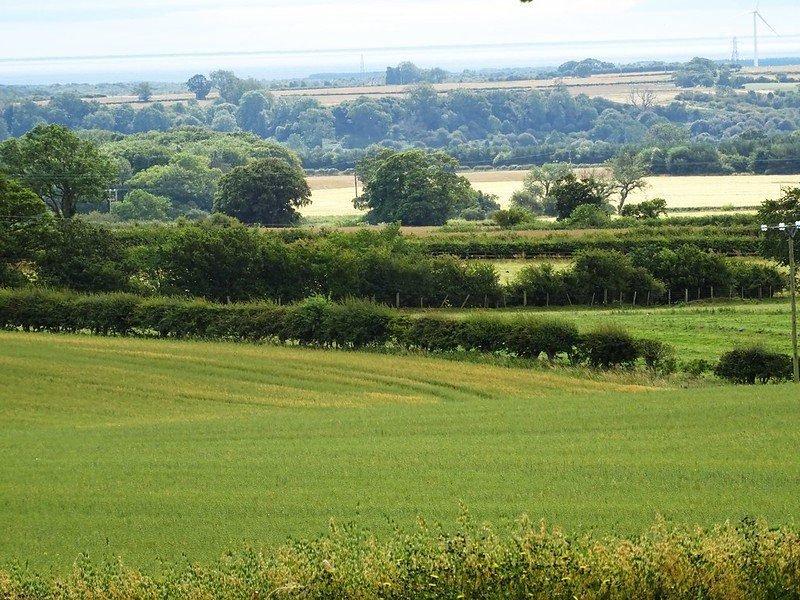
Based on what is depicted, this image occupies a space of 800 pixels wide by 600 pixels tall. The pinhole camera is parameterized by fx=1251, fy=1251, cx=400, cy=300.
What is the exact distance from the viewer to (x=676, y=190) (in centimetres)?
12344

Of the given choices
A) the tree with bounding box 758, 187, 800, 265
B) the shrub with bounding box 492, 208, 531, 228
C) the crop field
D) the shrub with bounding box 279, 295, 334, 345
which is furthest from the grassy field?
the crop field

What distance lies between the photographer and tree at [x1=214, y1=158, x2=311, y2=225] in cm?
10088

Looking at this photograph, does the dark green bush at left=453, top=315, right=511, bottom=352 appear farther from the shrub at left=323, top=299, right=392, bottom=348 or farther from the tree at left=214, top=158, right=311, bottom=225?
the tree at left=214, top=158, right=311, bottom=225

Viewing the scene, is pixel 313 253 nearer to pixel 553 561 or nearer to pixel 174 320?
pixel 174 320

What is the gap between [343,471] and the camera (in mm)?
21406

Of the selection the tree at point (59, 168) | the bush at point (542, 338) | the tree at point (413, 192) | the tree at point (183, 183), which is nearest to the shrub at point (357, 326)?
the bush at point (542, 338)

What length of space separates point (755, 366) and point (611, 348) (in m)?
4.37

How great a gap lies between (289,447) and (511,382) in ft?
41.7

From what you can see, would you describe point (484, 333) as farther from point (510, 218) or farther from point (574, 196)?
point (574, 196)

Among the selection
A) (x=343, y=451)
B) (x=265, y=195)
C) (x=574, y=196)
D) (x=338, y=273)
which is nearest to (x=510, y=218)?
(x=574, y=196)

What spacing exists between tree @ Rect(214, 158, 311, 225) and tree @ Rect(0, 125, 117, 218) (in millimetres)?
13761

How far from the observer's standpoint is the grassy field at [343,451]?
17.7 meters

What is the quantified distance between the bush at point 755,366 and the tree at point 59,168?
59.6 metres

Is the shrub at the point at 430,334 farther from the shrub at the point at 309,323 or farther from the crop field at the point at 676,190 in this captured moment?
the crop field at the point at 676,190
